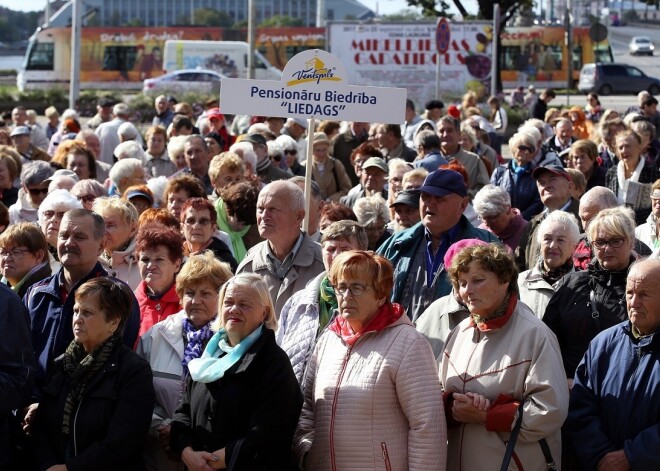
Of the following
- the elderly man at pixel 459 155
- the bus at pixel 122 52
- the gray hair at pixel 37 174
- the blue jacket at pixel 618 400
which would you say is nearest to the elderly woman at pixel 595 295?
the blue jacket at pixel 618 400

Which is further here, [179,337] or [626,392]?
[179,337]

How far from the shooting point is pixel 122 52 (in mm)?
50031

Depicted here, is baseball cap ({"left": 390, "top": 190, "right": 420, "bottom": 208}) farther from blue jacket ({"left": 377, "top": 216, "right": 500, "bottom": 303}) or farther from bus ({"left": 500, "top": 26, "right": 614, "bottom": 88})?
bus ({"left": 500, "top": 26, "right": 614, "bottom": 88})

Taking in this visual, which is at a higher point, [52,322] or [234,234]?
[234,234]

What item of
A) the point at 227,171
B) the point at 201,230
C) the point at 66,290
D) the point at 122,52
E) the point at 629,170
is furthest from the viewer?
the point at 122,52

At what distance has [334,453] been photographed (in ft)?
17.6

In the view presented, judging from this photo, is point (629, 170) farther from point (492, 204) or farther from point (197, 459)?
point (197, 459)

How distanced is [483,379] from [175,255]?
2.17 meters

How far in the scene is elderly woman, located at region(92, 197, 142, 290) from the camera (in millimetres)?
7523

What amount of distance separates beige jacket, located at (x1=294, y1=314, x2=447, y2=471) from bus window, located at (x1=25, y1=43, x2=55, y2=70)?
149 feet

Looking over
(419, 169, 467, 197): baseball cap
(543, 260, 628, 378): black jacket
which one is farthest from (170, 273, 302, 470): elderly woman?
(543, 260, 628, 378): black jacket

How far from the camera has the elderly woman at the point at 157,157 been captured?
1267cm

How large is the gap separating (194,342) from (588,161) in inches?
237

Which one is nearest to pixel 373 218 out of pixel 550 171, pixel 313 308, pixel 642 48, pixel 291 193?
pixel 291 193
